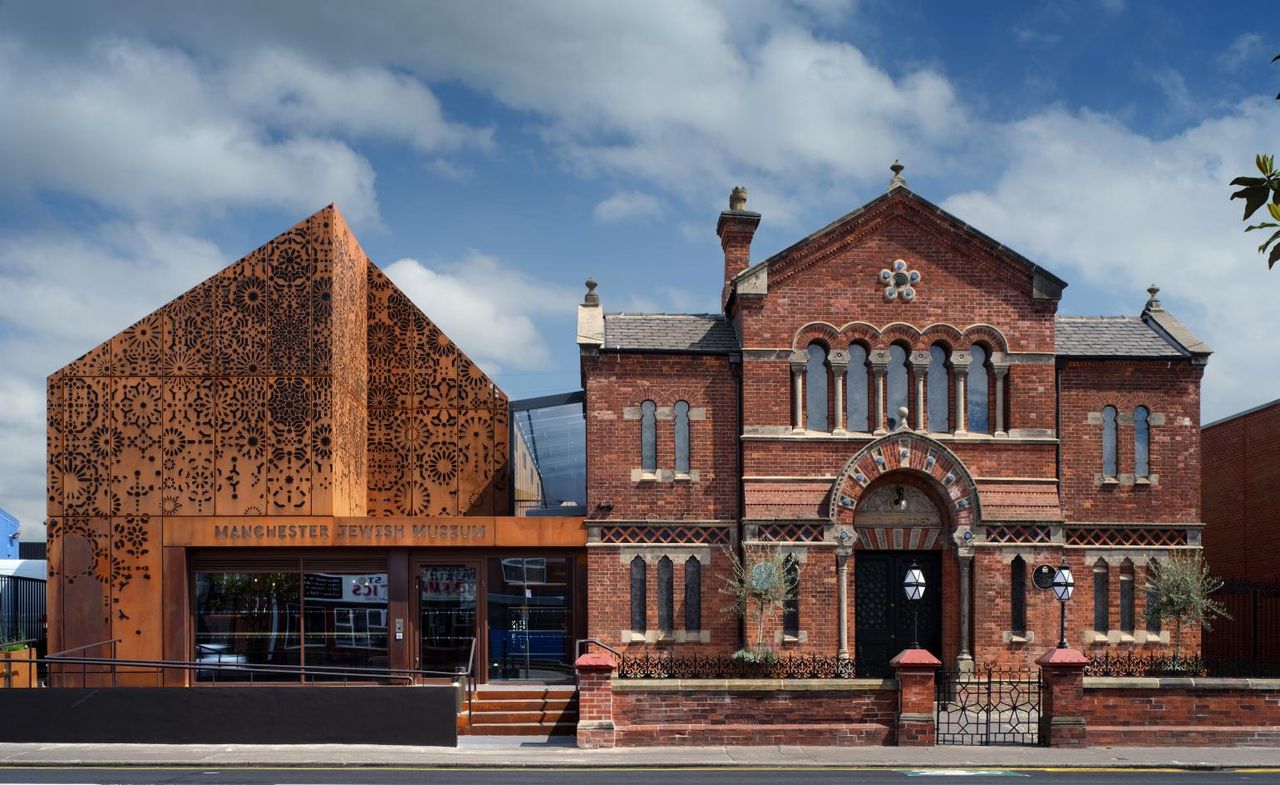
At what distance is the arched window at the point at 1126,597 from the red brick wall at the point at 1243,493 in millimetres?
6455

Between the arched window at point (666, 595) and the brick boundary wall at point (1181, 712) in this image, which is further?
the arched window at point (666, 595)

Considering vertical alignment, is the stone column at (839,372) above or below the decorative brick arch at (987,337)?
below

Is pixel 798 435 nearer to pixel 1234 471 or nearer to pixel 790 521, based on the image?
pixel 790 521

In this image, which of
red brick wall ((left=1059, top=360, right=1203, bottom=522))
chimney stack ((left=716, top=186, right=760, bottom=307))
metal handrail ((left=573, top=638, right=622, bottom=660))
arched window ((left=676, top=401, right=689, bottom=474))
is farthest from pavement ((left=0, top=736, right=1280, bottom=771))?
chimney stack ((left=716, top=186, right=760, bottom=307))

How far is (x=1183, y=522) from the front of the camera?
25.4 metres

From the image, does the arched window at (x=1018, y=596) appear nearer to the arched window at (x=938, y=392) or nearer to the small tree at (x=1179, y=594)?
the small tree at (x=1179, y=594)

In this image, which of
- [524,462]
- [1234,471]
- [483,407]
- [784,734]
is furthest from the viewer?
[1234,471]

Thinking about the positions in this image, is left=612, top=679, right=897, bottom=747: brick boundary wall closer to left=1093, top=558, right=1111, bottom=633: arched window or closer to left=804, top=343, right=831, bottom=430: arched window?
left=804, top=343, right=831, bottom=430: arched window

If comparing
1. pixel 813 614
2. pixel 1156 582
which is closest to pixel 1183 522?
pixel 1156 582

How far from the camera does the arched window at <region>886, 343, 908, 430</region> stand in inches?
991

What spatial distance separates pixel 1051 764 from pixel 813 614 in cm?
666

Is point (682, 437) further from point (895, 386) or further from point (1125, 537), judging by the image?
point (1125, 537)

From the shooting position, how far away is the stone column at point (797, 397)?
24.9m

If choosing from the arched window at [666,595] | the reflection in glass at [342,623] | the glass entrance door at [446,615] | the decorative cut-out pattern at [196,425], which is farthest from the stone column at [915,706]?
the decorative cut-out pattern at [196,425]
